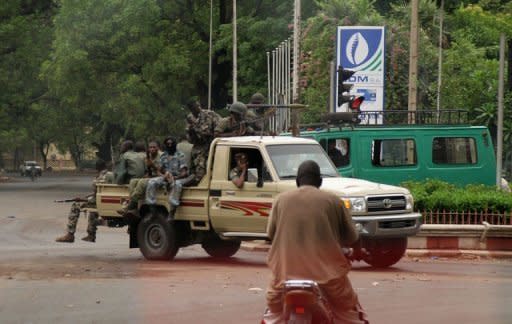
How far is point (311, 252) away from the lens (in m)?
8.62

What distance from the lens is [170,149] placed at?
Result: 19.9m

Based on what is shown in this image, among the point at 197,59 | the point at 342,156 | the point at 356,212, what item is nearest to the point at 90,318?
the point at 356,212

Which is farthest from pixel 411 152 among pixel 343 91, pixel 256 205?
pixel 256 205

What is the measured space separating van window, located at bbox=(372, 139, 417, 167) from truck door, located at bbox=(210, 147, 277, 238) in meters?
4.83

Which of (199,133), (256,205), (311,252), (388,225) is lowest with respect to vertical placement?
(388,225)

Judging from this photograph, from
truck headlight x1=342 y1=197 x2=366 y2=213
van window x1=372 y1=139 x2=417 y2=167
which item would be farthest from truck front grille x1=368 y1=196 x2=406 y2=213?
van window x1=372 y1=139 x2=417 y2=167

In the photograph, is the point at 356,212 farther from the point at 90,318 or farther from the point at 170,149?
the point at 90,318

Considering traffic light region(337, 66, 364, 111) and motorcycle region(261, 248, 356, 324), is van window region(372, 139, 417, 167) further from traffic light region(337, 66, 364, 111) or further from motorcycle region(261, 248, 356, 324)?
motorcycle region(261, 248, 356, 324)

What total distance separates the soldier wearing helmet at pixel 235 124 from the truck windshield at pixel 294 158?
152 cm

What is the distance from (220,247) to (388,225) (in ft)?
12.7

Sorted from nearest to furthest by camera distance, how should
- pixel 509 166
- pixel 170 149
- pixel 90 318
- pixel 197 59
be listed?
pixel 90 318
pixel 170 149
pixel 509 166
pixel 197 59

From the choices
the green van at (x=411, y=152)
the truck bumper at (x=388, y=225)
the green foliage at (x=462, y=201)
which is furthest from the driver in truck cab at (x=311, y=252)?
the green van at (x=411, y=152)

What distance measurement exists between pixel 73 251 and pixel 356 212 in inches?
271

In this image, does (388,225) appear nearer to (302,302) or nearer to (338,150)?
(338,150)
